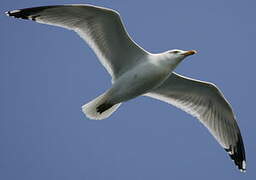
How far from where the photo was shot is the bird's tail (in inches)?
303

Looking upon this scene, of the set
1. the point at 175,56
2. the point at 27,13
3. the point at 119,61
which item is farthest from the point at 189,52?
the point at 27,13

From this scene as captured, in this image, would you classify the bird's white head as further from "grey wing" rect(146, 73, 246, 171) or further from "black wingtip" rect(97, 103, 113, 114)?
"black wingtip" rect(97, 103, 113, 114)

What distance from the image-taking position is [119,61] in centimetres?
780

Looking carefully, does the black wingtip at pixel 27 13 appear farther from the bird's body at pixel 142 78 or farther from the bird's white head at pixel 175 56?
the bird's white head at pixel 175 56

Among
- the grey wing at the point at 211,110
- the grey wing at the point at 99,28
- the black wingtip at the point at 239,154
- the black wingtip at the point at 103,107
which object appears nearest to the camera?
the grey wing at the point at 99,28

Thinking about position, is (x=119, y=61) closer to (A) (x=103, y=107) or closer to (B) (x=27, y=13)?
(A) (x=103, y=107)

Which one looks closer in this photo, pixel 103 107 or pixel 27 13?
pixel 27 13

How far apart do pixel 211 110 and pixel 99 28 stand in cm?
226

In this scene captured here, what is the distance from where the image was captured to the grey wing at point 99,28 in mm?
7180

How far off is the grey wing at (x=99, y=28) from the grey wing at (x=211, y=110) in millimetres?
896

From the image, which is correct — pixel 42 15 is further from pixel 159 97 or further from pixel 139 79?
pixel 159 97

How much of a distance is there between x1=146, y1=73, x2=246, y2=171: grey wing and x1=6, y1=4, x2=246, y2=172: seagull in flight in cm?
1

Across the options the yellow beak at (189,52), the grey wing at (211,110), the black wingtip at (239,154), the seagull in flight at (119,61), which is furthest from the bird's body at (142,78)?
the black wingtip at (239,154)

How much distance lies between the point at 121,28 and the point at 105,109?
116 centimetres
